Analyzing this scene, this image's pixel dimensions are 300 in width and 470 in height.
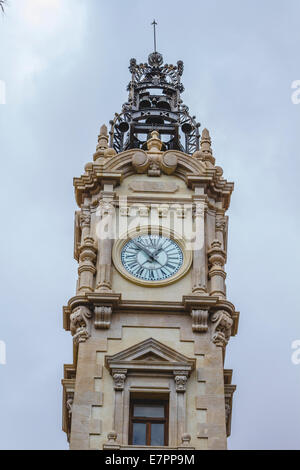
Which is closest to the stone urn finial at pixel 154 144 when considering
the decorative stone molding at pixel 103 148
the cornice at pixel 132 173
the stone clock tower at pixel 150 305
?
the stone clock tower at pixel 150 305

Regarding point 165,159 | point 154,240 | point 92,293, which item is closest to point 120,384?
point 92,293

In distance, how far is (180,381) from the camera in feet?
154

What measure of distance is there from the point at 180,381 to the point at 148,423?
6.05 feet

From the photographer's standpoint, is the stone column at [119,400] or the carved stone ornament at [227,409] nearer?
the stone column at [119,400]

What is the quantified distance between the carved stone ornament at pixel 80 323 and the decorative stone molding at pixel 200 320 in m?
3.81

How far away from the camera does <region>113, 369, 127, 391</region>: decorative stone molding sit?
1843 inches

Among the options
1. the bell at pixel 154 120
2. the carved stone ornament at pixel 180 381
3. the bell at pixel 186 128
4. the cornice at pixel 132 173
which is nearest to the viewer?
the carved stone ornament at pixel 180 381

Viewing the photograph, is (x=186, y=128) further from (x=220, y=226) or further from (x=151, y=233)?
(x=151, y=233)

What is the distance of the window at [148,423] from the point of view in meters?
46.1

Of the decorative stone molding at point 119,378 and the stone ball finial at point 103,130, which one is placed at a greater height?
the stone ball finial at point 103,130

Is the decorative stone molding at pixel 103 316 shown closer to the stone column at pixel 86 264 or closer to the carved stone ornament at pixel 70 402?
the stone column at pixel 86 264

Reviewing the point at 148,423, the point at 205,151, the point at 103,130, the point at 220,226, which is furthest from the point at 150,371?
the point at 103,130

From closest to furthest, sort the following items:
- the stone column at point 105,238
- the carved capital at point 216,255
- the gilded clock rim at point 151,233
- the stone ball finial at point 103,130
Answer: the stone column at point 105,238, the gilded clock rim at point 151,233, the carved capital at point 216,255, the stone ball finial at point 103,130
